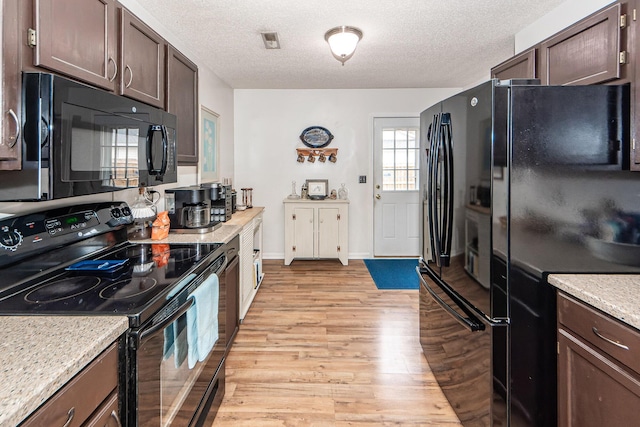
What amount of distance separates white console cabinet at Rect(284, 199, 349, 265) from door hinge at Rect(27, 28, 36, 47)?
3.43 meters

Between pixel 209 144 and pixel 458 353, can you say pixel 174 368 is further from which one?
pixel 209 144

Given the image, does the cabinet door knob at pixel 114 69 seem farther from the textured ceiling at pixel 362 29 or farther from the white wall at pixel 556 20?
the white wall at pixel 556 20

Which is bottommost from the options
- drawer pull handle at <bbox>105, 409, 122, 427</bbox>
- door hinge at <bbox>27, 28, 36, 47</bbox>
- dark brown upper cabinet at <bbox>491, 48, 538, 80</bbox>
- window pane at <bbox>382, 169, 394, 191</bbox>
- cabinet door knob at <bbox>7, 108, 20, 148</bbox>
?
drawer pull handle at <bbox>105, 409, 122, 427</bbox>

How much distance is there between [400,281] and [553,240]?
99.4 inches

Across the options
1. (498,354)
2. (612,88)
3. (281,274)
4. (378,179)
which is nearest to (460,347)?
(498,354)

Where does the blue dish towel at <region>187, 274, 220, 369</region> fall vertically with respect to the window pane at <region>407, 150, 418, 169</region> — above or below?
below

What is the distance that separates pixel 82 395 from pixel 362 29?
280 cm

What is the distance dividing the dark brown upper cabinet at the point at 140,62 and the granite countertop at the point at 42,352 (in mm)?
1132

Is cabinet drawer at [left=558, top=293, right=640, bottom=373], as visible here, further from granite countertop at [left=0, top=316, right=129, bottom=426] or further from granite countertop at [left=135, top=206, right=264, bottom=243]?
granite countertop at [left=135, top=206, right=264, bottom=243]

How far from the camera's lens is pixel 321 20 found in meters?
2.50

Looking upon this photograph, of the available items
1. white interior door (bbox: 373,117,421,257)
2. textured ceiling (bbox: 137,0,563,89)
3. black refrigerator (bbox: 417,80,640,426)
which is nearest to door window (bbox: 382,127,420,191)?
white interior door (bbox: 373,117,421,257)

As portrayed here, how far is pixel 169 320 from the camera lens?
1108 millimetres

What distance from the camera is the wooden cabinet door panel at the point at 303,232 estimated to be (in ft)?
14.7

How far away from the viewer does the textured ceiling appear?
230cm
